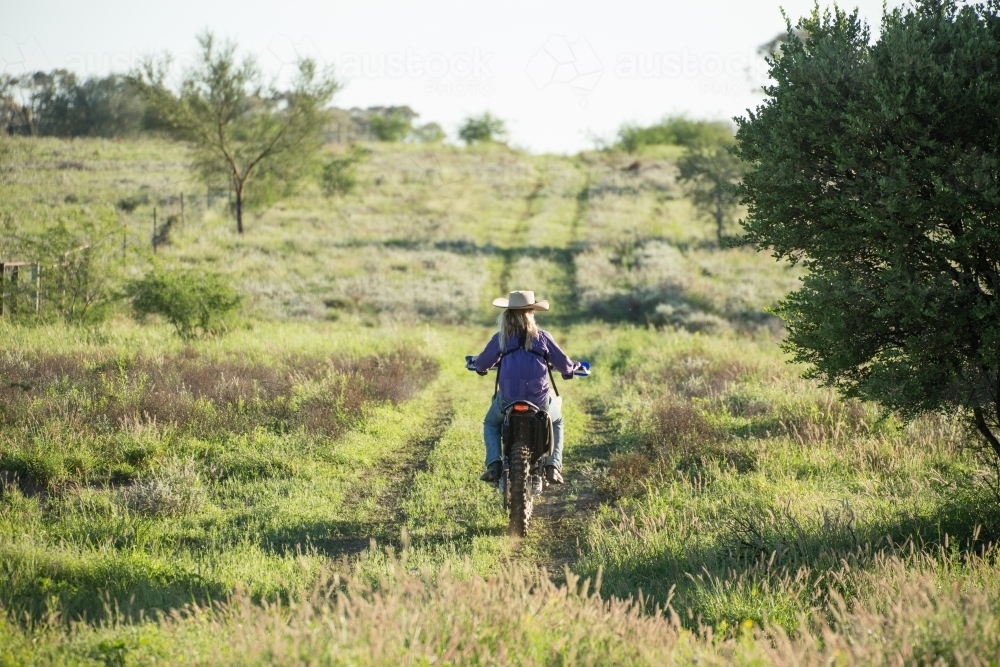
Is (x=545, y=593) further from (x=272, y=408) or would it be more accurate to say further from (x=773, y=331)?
(x=773, y=331)

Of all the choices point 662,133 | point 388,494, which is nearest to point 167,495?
point 388,494

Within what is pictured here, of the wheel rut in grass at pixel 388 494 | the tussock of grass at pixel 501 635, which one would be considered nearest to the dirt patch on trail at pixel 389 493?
the wheel rut in grass at pixel 388 494

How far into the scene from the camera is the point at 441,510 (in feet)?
26.6

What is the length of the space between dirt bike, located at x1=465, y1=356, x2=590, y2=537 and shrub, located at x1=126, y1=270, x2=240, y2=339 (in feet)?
36.0

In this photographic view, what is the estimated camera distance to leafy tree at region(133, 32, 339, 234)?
35.3m

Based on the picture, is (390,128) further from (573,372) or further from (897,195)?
(897,195)

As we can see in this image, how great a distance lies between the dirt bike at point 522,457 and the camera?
7.45 m

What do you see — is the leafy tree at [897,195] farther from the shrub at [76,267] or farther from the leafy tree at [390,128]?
the leafy tree at [390,128]

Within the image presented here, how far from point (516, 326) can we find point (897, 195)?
3.62 m

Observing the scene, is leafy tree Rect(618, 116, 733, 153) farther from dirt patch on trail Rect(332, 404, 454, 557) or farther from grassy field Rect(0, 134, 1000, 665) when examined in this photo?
dirt patch on trail Rect(332, 404, 454, 557)

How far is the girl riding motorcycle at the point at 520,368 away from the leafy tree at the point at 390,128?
96.5 metres

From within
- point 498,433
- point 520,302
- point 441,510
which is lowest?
point 441,510

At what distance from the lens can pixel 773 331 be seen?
2239 centimetres

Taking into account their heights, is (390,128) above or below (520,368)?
above
